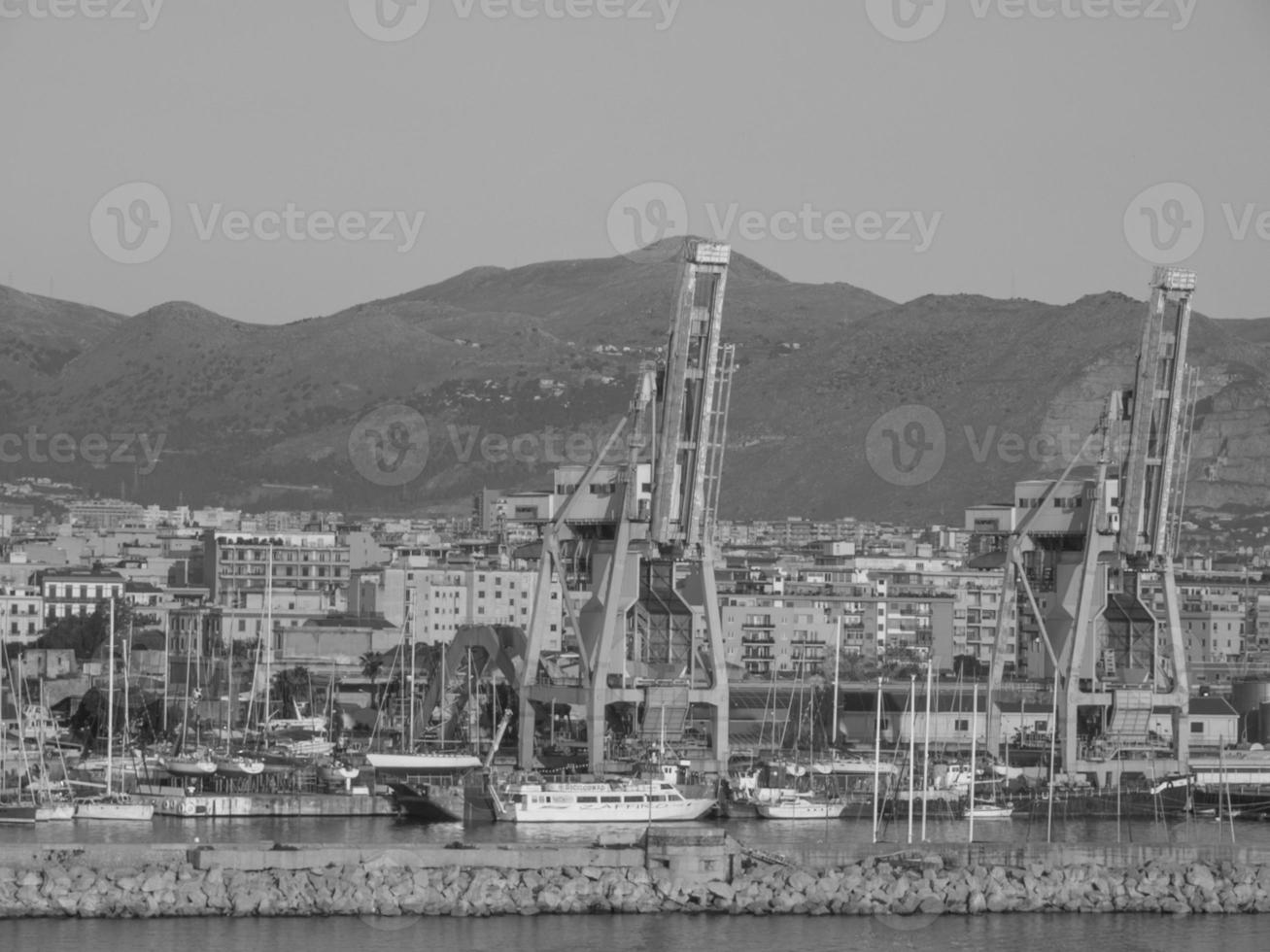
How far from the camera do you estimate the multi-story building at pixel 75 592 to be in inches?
4353

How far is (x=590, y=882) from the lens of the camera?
149 ft

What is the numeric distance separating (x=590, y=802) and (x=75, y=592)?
58.1 m

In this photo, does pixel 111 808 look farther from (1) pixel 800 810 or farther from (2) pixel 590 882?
(2) pixel 590 882

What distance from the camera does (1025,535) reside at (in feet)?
232

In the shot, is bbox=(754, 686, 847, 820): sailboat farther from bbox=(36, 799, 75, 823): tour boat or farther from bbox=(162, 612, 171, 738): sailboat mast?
bbox=(162, 612, 171, 738): sailboat mast

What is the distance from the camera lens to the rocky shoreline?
44219 millimetres

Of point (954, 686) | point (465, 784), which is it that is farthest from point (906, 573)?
point (465, 784)

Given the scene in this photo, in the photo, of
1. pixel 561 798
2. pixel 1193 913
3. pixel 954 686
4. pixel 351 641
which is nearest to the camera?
pixel 1193 913

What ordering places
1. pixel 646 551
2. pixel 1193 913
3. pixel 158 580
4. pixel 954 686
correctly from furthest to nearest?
pixel 158 580 < pixel 954 686 < pixel 646 551 < pixel 1193 913

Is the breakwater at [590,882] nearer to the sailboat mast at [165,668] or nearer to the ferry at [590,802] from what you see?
the ferry at [590,802]

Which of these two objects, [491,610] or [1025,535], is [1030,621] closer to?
[1025,535]

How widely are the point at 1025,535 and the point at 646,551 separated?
29.2 ft

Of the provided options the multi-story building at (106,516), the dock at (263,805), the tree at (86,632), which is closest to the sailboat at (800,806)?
the dock at (263,805)

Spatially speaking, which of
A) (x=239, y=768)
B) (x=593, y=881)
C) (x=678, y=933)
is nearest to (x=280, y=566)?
(x=239, y=768)
